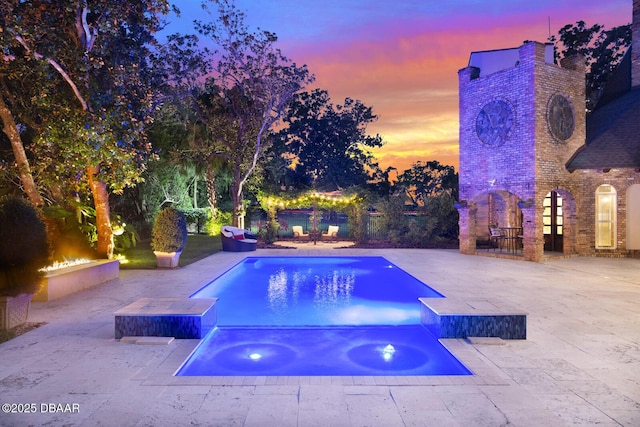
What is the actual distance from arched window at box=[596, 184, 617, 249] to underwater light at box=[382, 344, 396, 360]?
40.8 feet

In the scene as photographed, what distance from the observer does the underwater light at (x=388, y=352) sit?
17.9 ft

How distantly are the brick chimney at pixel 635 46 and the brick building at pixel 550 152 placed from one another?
34mm

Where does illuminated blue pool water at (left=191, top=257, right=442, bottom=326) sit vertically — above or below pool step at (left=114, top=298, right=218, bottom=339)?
below

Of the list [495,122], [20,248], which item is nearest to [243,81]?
A: [495,122]

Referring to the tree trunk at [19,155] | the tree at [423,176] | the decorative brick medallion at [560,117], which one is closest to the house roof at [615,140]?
the decorative brick medallion at [560,117]

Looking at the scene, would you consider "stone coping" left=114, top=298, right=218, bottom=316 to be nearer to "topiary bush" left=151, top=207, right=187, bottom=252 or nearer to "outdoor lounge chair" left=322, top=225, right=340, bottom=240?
"topiary bush" left=151, top=207, right=187, bottom=252

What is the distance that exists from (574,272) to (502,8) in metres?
12.4

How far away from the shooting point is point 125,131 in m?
11.0

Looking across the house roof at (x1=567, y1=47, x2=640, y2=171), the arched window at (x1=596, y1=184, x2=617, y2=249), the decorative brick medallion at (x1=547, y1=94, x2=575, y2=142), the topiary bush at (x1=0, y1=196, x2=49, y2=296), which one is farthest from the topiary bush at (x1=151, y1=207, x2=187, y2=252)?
the arched window at (x1=596, y1=184, x2=617, y2=249)

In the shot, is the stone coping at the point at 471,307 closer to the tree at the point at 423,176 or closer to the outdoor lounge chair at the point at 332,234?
the outdoor lounge chair at the point at 332,234

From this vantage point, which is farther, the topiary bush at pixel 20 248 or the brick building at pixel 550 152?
the brick building at pixel 550 152

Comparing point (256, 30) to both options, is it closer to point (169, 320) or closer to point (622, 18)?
point (169, 320)

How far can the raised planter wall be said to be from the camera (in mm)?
7996

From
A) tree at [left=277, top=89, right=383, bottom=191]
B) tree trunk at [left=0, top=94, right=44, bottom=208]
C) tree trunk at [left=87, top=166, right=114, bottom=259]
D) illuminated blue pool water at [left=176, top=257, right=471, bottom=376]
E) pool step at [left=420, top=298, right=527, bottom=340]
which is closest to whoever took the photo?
illuminated blue pool water at [left=176, top=257, right=471, bottom=376]
